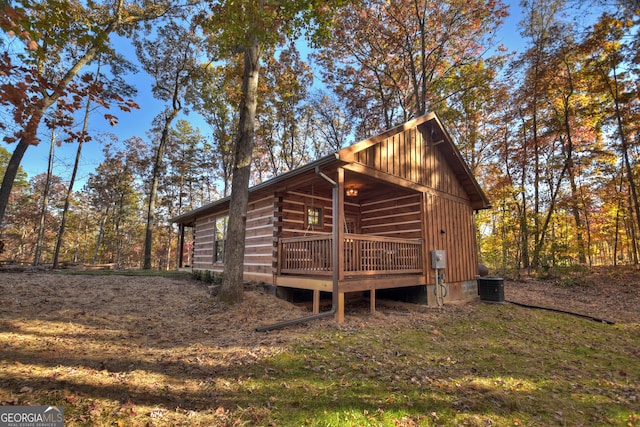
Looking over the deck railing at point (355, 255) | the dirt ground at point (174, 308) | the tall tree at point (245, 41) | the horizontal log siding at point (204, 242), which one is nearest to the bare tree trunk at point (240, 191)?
the tall tree at point (245, 41)

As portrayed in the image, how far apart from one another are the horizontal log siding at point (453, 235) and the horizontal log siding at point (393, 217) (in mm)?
401

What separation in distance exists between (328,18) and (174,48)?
53.9ft

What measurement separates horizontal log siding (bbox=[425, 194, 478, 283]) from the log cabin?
38mm

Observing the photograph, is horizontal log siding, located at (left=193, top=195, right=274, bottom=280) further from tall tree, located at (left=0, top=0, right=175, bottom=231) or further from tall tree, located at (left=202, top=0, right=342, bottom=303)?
tall tree, located at (left=0, top=0, right=175, bottom=231)

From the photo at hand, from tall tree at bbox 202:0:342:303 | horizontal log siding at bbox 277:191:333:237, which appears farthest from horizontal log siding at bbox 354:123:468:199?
tall tree at bbox 202:0:342:303

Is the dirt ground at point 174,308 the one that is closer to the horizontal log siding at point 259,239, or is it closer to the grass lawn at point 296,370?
the grass lawn at point 296,370

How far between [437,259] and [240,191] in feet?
21.7

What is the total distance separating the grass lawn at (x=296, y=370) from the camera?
326cm

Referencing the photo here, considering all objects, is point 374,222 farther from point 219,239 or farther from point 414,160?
point 219,239

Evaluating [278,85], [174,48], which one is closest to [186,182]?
[174,48]

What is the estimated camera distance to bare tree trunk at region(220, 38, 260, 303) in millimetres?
7684

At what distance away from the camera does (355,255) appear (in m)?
7.74

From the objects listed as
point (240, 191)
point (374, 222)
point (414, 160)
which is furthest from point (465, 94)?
point (240, 191)

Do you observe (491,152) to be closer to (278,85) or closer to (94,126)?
(278,85)
